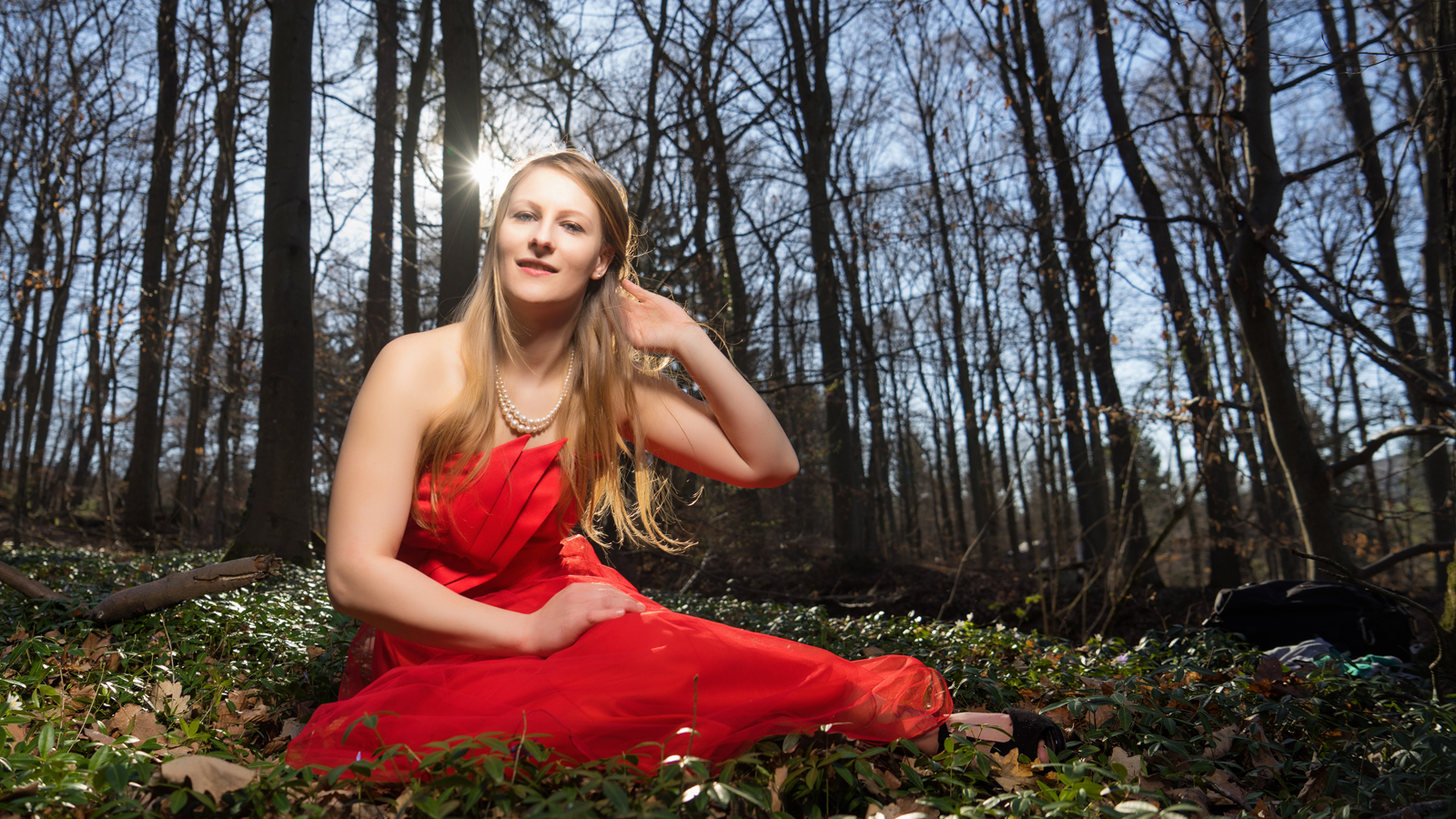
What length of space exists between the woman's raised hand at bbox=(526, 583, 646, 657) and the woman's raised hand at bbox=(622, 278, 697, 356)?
81cm

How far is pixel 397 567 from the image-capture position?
180 cm

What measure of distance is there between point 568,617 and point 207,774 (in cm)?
73

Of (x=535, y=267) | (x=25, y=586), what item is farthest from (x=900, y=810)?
(x=25, y=586)

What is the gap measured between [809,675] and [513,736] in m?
0.70

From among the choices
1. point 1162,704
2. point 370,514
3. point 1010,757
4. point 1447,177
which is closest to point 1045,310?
point 1447,177

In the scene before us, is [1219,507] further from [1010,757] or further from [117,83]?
[117,83]

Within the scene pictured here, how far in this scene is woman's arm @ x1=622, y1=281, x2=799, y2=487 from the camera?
7.75 ft

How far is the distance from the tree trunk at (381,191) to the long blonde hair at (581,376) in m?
10.1

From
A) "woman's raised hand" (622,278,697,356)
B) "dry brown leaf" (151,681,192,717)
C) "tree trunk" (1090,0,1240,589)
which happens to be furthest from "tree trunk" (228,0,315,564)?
"tree trunk" (1090,0,1240,589)

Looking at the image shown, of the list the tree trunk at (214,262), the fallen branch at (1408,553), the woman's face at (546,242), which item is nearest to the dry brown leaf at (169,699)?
the woman's face at (546,242)

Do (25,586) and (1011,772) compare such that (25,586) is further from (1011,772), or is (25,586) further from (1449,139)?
(1449,139)

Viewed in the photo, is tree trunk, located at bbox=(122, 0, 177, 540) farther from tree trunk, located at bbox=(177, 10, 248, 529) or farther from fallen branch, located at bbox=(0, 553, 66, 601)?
fallen branch, located at bbox=(0, 553, 66, 601)

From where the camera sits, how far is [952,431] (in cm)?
2195

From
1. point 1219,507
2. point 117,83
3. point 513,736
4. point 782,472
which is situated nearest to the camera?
point 513,736
